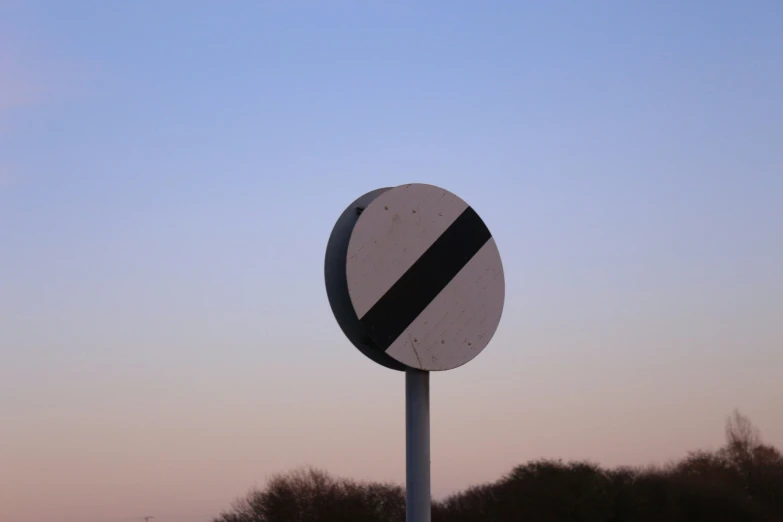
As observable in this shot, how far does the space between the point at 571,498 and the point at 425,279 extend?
3581cm

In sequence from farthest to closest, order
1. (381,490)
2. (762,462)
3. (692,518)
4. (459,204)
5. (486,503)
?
(762,462) → (381,490) → (486,503) → (692,518) → (459,204)

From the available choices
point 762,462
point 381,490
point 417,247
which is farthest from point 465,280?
point 762,462

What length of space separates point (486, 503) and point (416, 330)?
3769 centimetres

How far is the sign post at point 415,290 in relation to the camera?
2.68m

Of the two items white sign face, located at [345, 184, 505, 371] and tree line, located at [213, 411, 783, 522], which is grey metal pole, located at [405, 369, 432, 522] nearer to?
white sign face, located at [345, 184, 505, 371]

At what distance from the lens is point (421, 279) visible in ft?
9.13

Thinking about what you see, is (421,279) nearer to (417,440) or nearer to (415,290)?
(415,290)

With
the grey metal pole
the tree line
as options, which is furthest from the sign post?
the tree line

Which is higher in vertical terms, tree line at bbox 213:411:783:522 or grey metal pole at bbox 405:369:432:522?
tree line at bbox 213:411:783:522

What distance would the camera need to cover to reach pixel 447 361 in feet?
8.96

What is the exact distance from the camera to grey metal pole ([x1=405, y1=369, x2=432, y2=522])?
2.67 meters

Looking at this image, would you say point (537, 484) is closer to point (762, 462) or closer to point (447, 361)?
point (762, 462)

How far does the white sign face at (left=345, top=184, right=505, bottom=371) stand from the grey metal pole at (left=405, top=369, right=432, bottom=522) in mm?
81

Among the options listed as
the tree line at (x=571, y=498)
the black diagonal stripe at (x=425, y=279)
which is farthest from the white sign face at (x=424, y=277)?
the tree line at (x=571, y=498)
